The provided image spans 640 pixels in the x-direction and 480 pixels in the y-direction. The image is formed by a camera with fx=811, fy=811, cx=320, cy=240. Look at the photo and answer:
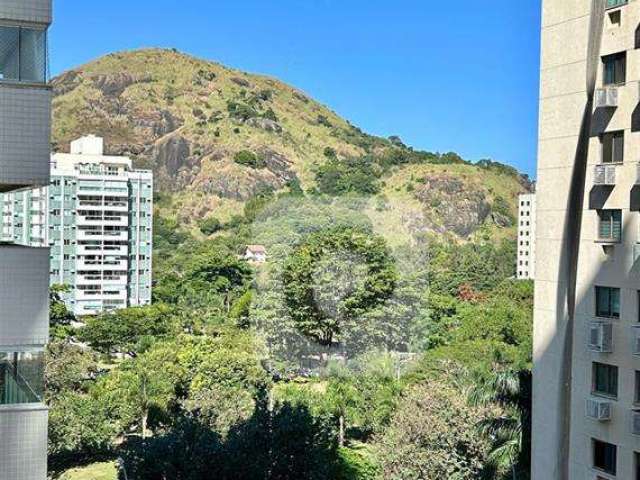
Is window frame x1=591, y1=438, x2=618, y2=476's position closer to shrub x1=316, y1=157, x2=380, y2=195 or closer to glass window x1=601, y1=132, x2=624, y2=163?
glass window x1=601, y1=132, x2=624, y2=163

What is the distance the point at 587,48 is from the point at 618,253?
51.3 inches

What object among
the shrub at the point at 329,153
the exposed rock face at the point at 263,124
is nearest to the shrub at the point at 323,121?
the exposed rock face at the point at 263,124

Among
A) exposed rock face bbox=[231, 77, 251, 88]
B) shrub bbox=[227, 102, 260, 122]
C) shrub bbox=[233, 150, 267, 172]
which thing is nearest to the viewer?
shrub bbox=[233, 150, 267, 172]

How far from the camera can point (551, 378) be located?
553 centimetres

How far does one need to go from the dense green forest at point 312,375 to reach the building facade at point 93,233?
9.75 feet

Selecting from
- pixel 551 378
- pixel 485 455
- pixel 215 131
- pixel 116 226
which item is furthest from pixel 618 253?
pixel 215 131

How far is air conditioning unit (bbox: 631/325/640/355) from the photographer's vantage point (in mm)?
4736

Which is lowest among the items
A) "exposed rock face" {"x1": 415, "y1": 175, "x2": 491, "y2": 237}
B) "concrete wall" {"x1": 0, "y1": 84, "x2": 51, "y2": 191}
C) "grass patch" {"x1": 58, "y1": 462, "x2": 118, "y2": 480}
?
"grass patch" {"x1": 58, "y1": 462, "x2": 118, "y2": 480}

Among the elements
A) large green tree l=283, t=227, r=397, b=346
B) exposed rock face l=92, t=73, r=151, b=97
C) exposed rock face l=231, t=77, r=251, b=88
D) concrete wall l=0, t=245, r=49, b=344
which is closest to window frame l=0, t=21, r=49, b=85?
concrete wall l=0, t=245, r=49, b=344

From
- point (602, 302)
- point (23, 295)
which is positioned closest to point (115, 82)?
point (602, 302)

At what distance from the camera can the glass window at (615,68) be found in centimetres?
490

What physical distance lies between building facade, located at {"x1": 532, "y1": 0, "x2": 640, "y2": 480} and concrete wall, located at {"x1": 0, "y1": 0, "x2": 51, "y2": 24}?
3330 mm

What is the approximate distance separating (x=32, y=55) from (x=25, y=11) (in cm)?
16

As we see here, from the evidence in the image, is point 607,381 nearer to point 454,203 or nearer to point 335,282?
point 335,282
